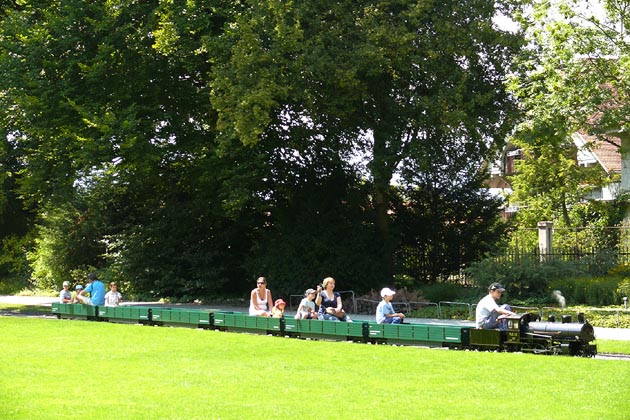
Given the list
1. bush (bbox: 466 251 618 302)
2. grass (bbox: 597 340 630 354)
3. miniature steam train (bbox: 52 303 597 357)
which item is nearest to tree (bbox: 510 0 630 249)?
bush (bbox: 466 251 618 302)

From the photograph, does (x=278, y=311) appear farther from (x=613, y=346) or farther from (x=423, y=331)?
(x=613, y=346)

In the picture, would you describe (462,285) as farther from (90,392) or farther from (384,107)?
(90,392)

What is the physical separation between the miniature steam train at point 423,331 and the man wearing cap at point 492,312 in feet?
0.64

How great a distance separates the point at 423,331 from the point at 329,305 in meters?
3.93

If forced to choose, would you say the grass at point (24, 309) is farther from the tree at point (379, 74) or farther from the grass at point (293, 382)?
the grass at point (293, 382)

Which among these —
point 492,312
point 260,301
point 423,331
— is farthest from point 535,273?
point 492,312

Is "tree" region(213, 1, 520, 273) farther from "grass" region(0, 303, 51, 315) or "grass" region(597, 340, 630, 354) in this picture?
"grass" region(597, 340, 630, 354)

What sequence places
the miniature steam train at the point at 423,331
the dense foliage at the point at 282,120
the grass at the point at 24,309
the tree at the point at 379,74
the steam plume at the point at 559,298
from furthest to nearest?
the grass at the point at 24,309 → the dense foliage at the point at 282,120 → the tree at the point at 379,74 → the steam plume at the point at 559,298 → the miniature steam train at the point at 423,331

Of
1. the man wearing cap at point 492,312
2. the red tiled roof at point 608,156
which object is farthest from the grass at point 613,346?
the red tiled roof at point 608,156

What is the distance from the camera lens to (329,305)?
24859mm

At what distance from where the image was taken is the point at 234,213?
3753 centimetres

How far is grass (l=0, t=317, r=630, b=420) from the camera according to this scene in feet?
40.9

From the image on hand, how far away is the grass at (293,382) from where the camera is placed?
40.9 ft

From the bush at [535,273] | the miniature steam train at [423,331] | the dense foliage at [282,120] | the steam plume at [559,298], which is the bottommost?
the miniature steam train at [423,331]
